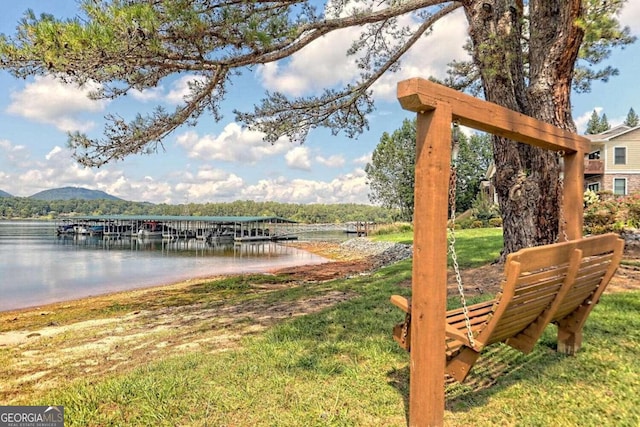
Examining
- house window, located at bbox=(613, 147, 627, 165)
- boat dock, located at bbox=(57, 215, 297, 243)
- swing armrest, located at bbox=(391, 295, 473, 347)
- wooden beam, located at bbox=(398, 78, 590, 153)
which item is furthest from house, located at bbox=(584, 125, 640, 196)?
boat dock, located at bbox=(57, 215, 297, 243)

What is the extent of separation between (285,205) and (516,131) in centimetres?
12202

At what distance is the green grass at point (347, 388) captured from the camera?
2.45 m

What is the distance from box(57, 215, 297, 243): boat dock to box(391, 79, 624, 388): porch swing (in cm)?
4164

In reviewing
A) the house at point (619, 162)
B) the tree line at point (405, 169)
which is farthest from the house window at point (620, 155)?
the tree line at point (405, 169)

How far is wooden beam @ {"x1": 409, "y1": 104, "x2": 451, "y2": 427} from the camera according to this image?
7.00 feet

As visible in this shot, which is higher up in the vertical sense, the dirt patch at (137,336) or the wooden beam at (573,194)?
the wooden beam at (573,194)

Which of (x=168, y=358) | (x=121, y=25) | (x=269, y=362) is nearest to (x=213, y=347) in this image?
(x=168, y=358)

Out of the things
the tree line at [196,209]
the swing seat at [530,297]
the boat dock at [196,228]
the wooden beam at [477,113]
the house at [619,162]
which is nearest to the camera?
the wooden beam at [477,113]

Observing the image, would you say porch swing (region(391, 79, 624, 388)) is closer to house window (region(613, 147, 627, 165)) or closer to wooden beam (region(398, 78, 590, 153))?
wooden beam (region(398, 78, 590, 153))

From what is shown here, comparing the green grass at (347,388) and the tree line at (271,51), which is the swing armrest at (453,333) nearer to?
the green grass at (347,388)

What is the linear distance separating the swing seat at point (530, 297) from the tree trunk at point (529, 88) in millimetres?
2982

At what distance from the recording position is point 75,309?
10078 millimetres

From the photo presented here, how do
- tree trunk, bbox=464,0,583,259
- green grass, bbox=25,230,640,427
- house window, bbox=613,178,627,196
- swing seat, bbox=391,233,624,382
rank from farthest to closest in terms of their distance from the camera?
house window, bbox=613,178,627,196, tree trunk, bbox=464,0,583,259, green grass, bbox=25,230,640,427, swing seat, bbox=391,233,624,382

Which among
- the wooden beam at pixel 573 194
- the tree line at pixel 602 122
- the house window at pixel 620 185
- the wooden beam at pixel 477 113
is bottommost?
the wooden beam at pixel 573 194
